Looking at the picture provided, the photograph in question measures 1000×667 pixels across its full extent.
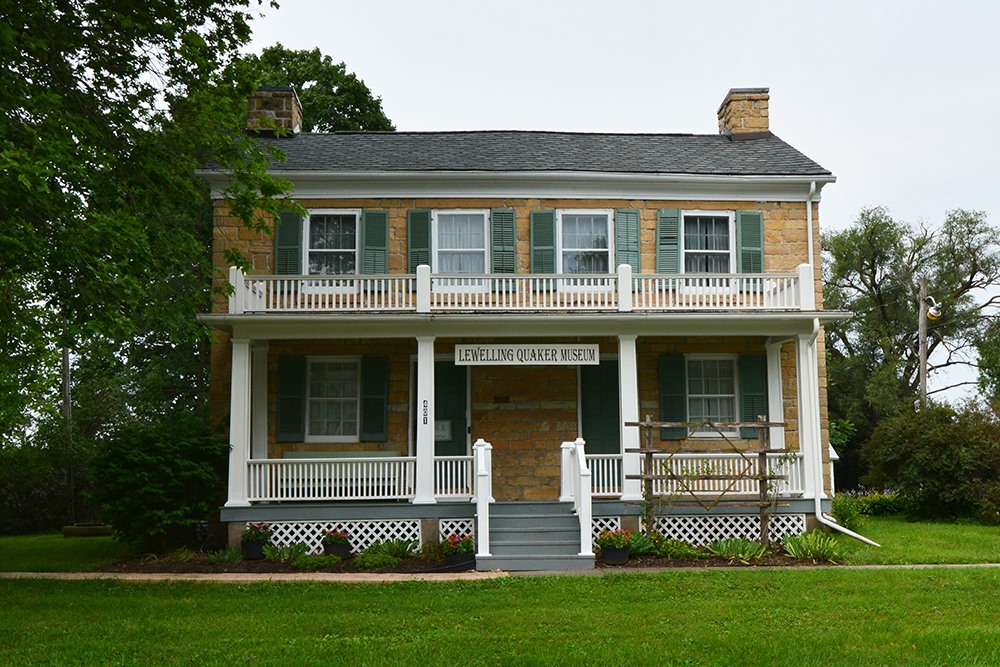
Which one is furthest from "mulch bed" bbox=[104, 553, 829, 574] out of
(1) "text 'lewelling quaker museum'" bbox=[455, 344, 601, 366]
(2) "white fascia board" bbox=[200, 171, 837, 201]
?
(2) "white fascia board" bbox=[200, 171, 837, 201]

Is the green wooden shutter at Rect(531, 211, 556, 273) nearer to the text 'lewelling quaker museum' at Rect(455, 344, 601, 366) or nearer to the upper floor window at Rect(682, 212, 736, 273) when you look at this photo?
the text 'lewelling quaker museum' at Rect(455, 344, 601, 366)

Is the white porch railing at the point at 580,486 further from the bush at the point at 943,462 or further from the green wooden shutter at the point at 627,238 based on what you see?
the bush at the point at 943,462

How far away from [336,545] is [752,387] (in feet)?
25.7

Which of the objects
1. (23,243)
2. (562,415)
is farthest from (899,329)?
(23,243)

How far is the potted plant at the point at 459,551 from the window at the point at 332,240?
5467 millimetres

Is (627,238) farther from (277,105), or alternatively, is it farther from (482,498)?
(277,105)

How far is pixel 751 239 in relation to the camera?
17.8 metres

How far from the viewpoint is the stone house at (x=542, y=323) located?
15938 millimetres

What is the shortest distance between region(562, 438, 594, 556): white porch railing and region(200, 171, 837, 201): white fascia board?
194 inches

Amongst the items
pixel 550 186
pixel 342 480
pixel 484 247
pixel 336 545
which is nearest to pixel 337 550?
pixel 336 545

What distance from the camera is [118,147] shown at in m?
13.1

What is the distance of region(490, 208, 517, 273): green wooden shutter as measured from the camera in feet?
57.8

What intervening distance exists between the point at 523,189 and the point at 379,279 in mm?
3312

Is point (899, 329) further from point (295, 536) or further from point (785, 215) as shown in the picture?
point (295, 536)
